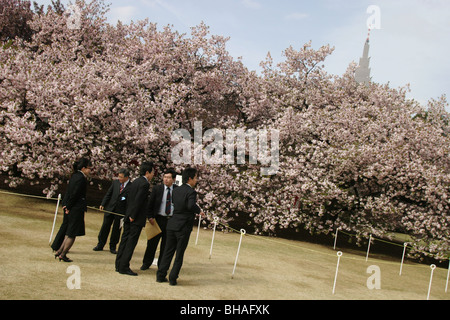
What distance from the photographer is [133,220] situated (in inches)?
315

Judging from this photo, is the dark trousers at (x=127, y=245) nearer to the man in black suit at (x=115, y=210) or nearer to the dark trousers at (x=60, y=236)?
the dark trousers at (x=60, y=236)

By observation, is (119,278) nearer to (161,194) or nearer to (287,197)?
(161,194)

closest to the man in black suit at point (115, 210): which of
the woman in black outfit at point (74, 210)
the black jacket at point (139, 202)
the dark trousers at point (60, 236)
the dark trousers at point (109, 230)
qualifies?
the dark trousers at point (109, 230)

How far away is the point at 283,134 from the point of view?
19.5 meters

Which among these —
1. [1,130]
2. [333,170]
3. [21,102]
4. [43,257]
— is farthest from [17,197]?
[333,170]

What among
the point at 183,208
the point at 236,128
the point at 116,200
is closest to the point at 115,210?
the point at 116,200

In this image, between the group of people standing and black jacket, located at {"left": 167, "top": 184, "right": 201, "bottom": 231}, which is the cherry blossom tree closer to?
the group of people standing

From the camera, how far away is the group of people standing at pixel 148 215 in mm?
7680

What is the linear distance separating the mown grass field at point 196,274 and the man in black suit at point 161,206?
17.8 inches

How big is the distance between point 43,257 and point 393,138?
15.6m

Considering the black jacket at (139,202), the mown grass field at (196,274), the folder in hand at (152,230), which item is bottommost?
the mown grass field at (196,274)

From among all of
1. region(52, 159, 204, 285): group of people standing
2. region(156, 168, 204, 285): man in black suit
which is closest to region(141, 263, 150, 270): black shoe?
region(52, 159, 204, 285): group of people standing

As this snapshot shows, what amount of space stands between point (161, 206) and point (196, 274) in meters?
1.83

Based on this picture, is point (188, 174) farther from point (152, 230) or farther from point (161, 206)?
point (152, 230)
